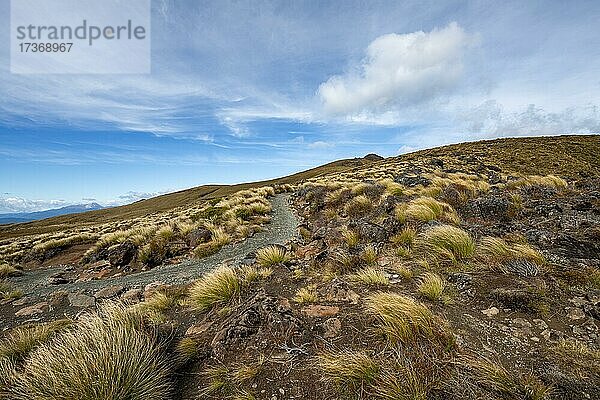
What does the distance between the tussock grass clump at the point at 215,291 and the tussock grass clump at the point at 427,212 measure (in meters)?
5.42

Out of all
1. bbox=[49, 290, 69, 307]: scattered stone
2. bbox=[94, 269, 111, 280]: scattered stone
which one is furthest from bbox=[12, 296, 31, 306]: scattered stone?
bbox=[94, 269, 111, 280]: scattered stone

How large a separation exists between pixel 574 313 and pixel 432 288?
1711mm

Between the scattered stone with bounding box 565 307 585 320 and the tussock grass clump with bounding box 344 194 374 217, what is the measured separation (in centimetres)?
847

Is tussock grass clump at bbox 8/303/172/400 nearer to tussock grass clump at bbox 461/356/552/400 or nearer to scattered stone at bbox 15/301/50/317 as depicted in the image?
tussock grass clump at bbox 461/356/552/400

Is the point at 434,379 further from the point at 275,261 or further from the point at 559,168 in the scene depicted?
the point at 559,168

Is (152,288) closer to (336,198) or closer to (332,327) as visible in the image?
(332,327)

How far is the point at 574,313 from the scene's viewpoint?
3760 mm

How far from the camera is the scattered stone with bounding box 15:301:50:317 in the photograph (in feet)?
22.8

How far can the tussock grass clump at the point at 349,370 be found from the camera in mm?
3119

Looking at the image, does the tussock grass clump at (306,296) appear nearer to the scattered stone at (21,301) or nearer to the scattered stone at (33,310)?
the scattered stone at (33,310)

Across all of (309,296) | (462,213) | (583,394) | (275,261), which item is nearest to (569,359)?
(583,394)

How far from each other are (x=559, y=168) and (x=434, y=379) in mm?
35323

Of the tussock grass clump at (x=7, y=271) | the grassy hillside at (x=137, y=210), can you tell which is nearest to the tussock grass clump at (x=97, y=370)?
the tussock grass clump at (x=7, y=271)

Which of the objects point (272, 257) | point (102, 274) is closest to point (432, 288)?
point (272, 257)
